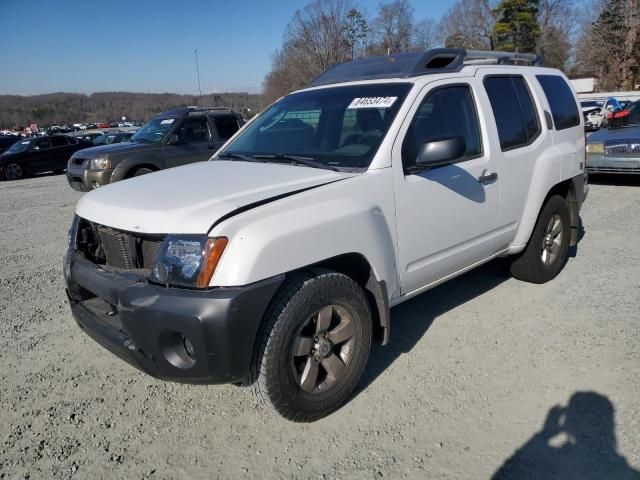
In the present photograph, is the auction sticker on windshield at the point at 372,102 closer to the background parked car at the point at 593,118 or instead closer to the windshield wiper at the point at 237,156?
the windshield wiper at the point at 237,156

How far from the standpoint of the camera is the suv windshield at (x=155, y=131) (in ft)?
32.1

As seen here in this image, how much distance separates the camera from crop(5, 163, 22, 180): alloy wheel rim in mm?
17391

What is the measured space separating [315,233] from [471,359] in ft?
5.21

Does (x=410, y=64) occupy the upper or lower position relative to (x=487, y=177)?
upper

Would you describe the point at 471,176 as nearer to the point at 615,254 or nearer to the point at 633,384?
the point at 633,384

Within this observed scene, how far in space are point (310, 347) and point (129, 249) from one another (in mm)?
1110

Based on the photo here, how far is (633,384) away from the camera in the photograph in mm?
3010

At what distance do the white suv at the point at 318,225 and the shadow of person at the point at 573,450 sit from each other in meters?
0.96

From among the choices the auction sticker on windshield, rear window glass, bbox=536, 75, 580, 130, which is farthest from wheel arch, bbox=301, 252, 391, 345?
rear window glass, bbox=536, 75, 580, 130

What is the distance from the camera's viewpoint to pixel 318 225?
257 centimetres

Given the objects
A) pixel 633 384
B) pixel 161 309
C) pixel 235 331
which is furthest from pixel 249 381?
pixel 633 384

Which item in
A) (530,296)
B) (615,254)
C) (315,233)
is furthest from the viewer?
(615,254)

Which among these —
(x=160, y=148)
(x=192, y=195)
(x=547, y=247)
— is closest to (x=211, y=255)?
(x=192, y=195)

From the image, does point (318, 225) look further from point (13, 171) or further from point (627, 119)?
point (13, 171)
